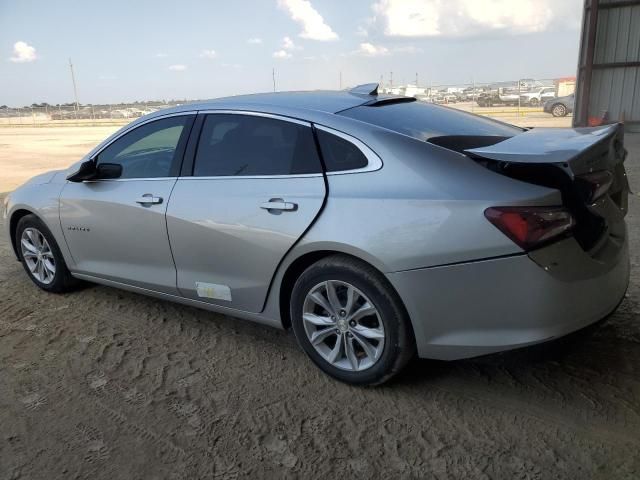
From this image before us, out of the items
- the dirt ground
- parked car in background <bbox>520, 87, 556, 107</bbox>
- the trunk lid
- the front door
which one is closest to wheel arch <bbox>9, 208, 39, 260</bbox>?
the front door

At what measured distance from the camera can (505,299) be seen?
2.39m

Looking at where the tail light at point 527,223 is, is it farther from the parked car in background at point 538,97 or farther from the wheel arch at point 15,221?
the parked car in background at point 538,97

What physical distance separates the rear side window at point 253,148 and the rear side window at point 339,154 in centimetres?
6

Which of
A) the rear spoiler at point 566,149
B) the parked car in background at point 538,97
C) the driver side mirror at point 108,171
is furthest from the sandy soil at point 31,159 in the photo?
the parked car in background at point 538,97

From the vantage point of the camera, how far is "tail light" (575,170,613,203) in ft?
8.05

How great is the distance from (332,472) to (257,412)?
0.58 metres

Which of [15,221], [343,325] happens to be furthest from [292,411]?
[15,221]

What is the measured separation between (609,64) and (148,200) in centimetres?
1597

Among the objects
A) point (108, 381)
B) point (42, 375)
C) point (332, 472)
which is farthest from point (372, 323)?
point (42, 375)

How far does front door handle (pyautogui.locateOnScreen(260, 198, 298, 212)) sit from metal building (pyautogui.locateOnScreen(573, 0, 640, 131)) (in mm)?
14797

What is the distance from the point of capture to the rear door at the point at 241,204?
9.59 ft

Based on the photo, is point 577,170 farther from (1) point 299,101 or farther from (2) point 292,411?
(2) point 292,411

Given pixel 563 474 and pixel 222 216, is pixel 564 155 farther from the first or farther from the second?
pixel 222 216

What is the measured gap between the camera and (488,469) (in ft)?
7.48
